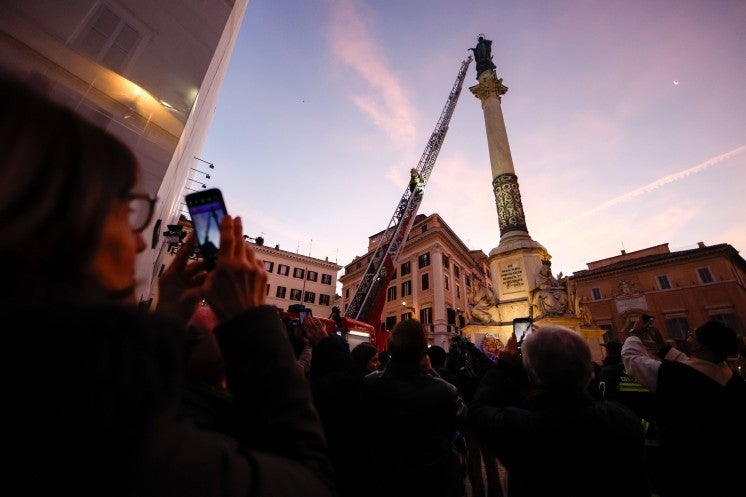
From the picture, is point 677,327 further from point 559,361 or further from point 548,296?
point 559,361

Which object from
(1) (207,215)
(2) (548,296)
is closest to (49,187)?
(1) (207,215)

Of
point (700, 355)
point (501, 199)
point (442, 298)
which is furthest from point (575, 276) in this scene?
point (700, 355)

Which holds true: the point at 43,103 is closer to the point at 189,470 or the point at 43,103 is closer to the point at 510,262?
the point at 189,470

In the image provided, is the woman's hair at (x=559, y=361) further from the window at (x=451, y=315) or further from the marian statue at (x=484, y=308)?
the window at (x=451, y=315)

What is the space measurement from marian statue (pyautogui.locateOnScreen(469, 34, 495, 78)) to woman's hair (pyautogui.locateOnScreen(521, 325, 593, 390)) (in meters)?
16.7

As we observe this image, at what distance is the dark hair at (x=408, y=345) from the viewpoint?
7.90 feet

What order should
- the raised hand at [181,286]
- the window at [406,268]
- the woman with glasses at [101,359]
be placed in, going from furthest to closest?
the window at [406,268] < the raised hand at [181,286] < the woman with glasses at [101,359]

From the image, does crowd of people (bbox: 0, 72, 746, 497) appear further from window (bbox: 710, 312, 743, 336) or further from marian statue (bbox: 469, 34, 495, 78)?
window (bbox: 710, 312, 743, 336)

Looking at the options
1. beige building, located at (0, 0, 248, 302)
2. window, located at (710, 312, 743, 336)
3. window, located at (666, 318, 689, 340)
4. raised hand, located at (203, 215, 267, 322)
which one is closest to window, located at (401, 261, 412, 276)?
window, located at (666, 318, 689, 340)

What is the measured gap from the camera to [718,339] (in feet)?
8.13

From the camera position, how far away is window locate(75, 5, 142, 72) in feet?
12.3

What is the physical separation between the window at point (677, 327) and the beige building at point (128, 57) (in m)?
38.3

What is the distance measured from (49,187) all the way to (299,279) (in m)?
39.7

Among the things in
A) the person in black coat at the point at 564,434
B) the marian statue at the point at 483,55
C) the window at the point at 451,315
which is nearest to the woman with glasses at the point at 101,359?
the person in black coat at the point at 564,434
